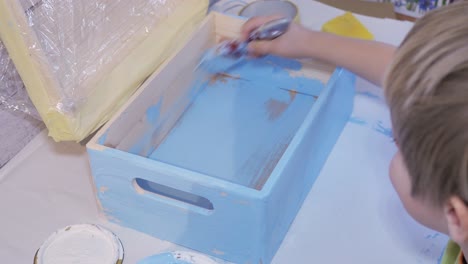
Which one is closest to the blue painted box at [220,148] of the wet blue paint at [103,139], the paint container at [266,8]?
the wet blue paint at [103,139]

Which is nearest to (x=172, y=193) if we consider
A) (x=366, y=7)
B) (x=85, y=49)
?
(x=85, y=49)

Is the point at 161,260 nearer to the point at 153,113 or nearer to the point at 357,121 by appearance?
the point at 153,113

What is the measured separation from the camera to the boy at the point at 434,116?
44cm

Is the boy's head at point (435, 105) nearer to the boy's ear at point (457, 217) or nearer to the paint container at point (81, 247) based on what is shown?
the boy's ear at point (457, 217)

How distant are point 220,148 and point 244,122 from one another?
0.06 metres

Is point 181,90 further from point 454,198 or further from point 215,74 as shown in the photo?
point 454,198

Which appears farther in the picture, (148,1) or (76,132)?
(148,1)

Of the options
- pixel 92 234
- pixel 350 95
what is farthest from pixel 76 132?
pixel 350 95

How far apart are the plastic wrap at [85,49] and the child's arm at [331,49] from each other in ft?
0.39

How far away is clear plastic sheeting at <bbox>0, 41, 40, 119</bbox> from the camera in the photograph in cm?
70

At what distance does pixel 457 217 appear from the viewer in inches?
19.1

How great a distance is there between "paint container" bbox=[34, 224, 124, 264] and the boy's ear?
1.17 feet

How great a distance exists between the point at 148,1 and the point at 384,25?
0.39m

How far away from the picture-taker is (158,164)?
2.13 ft
